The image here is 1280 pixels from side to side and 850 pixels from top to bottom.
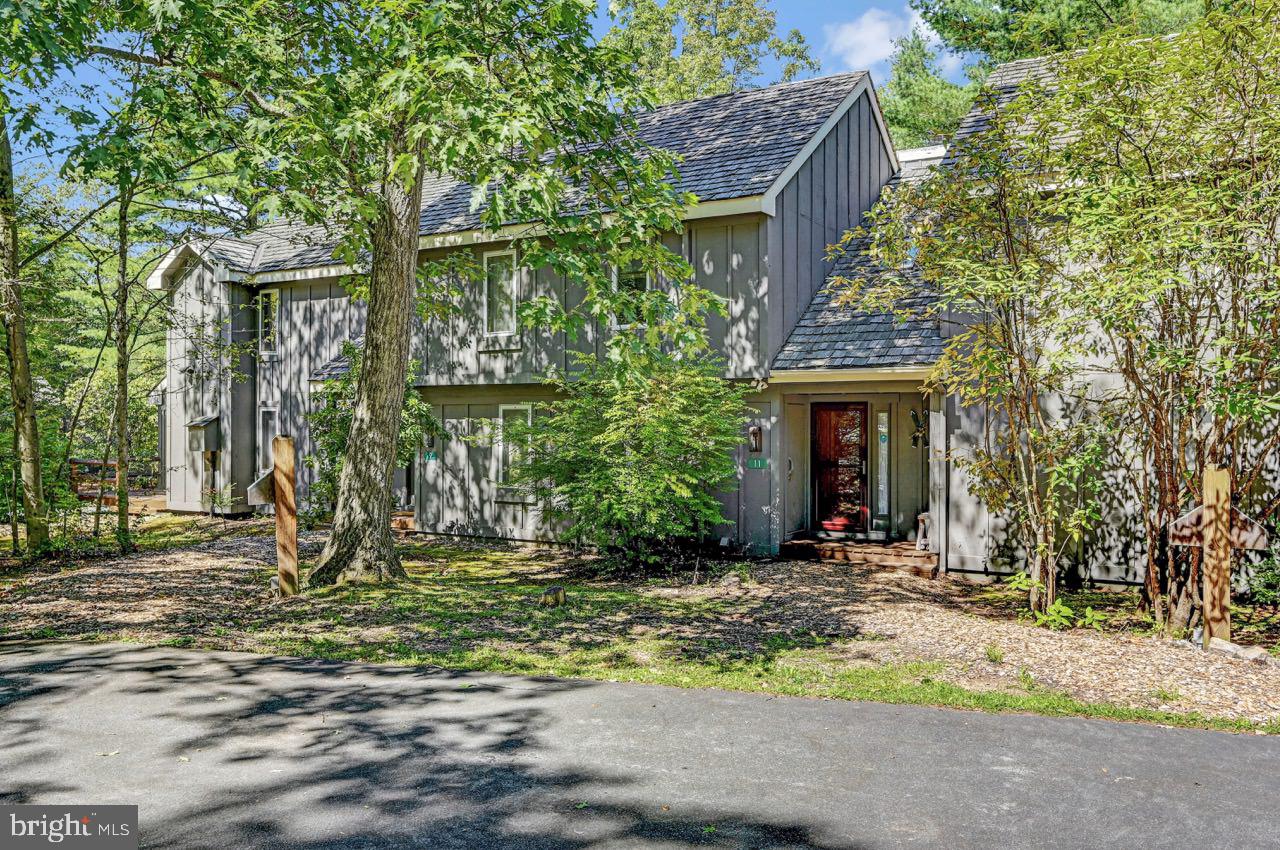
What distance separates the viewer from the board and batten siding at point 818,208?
1270 cm

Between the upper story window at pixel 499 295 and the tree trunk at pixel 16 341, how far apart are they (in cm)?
651

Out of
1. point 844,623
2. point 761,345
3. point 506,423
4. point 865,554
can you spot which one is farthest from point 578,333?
point 844,623

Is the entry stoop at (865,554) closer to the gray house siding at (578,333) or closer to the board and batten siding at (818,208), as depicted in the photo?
the gray house siding at (578,333)

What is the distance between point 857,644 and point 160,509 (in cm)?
1825

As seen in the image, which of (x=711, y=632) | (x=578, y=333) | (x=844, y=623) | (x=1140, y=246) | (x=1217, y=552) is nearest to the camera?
(x=1140, y=246)

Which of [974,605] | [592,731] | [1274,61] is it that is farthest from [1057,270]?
[592,731]

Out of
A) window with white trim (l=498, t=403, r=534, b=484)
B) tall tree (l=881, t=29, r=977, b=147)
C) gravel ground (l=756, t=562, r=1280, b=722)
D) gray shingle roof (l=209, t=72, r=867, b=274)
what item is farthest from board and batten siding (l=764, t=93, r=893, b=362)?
tall tree (l=881, t=29, r=977, b=147)

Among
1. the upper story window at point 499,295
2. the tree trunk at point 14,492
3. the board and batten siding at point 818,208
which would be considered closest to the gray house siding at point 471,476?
the upper story window at point 499,295

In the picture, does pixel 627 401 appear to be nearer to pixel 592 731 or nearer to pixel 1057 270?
pixel 1057 270

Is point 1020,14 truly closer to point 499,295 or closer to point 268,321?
point 499,295

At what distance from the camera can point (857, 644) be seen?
7504 mm

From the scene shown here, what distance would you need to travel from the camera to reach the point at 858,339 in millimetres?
12148

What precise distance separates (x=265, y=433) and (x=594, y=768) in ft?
54.6

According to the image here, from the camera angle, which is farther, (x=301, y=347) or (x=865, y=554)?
(x=301, y=347)
